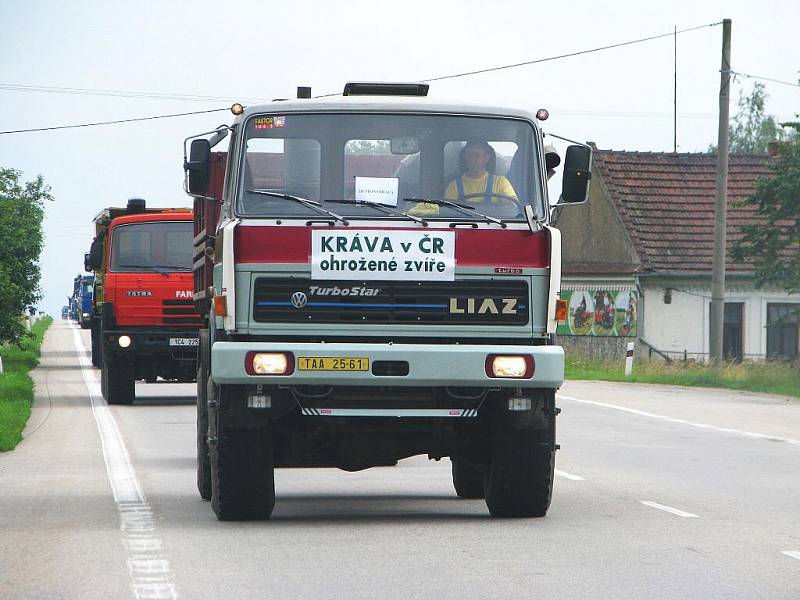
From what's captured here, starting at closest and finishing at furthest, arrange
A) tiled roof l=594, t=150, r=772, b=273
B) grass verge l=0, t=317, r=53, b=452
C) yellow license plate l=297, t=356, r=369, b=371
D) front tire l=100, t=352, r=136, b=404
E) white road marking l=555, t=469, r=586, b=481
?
yellow license plate l=297, t=356, r=369, b=371 < white road marking l=555, t=469, r=586, b=481 < grass verge l=0, t=317, r=53, b=452 < front tire l=100, t=352, r=136, b=404 < tiled roof l=594, t=150, r=772, b=273

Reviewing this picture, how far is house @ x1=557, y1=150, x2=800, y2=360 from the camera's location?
53000mm

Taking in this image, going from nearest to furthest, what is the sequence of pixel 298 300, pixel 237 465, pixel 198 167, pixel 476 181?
pixel 298 300 < pixel 237 465 < pixel 476 181 < pixel 198 167

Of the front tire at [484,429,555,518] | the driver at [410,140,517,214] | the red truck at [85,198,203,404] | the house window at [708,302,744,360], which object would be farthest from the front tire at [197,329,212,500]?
the house window at [708,302,744,360]

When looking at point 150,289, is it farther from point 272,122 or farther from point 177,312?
point 272,122

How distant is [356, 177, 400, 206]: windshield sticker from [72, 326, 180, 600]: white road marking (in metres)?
2.57

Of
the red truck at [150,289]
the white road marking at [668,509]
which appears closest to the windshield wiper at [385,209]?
the white road marking at [668,509]

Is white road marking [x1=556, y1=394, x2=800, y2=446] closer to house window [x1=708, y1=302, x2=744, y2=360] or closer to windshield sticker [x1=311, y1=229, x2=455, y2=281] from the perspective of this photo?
windshield sticker [x1=311, y1=229, x2=455, y2=281]

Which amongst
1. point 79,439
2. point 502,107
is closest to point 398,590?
point 502,107

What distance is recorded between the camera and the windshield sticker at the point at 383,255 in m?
10.8

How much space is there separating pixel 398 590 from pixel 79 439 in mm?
13049

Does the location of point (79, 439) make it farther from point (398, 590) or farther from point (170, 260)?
point (398, 590)

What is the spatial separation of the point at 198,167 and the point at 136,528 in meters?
2.48

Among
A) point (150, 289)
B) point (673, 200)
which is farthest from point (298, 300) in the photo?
point (673, 200)

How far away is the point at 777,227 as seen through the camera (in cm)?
3822
